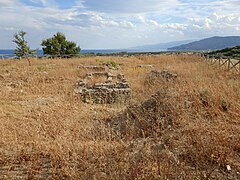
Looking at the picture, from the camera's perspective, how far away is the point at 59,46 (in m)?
51.4

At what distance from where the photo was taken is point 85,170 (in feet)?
13.2

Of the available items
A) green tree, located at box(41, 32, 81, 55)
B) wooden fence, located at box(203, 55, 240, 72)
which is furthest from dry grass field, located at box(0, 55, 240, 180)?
green tree, located at box(41, 32, 81, 55)

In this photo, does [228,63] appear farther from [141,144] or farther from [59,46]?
[59,46]

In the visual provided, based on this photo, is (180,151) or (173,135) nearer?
(180,151)

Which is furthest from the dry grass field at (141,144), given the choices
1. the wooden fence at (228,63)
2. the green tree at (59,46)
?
the green tree at (59,46)

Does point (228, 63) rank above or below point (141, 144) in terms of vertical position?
above

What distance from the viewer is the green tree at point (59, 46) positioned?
167 feet

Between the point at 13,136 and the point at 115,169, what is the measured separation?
2698mm

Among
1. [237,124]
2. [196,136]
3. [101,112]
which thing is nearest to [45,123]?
[101,112]

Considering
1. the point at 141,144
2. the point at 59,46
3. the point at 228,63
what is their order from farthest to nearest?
the point at 59,46
the point at 228,63
the point at 141,144

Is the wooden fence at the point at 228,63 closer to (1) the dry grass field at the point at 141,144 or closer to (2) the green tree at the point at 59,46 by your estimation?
(1) the dry grass field at the point at 141,144

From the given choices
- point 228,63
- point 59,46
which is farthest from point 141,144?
point 59,46

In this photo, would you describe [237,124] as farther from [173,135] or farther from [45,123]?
[45,123]

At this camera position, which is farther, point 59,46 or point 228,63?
point 59,46
